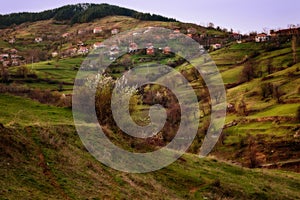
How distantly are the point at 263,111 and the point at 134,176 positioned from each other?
7833 centimetres

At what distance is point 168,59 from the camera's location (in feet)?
623

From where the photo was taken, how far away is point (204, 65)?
550ft

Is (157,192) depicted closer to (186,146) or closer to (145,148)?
(145,148)

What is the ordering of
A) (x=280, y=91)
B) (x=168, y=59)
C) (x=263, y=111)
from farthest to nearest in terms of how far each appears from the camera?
(x=168, y=59) < (x=280, y=91) < (x=263, y=111)

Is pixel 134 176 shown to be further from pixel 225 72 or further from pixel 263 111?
pixel 225 72

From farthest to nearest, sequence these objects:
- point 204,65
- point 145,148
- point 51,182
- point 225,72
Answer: point 204,65 < point 225,72 < point 145,148 < point 51,182

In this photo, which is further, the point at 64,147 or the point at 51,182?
the point at 64,147

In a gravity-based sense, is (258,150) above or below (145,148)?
below

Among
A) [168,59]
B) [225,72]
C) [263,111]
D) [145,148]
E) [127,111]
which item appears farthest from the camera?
[168,59]

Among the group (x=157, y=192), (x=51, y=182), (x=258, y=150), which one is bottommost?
(x=258, y=150)

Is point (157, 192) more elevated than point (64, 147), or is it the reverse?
point (64, 147)

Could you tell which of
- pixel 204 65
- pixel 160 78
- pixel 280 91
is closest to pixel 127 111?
pixel 280 91

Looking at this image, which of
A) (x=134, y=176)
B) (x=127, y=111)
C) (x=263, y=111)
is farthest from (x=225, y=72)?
(x=134, y=176)

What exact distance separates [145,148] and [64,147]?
Result: 9783 millimetres
